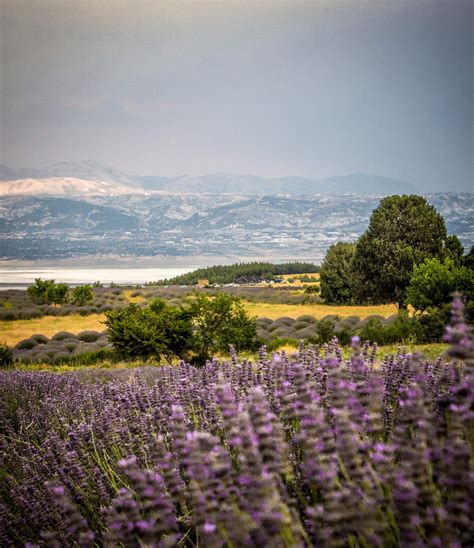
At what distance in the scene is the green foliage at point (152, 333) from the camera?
54.2 feet

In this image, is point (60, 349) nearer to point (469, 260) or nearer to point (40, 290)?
point (469, 260)

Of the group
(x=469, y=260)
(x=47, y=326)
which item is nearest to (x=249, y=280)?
(x=47, y=326)

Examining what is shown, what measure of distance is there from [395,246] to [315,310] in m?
8.49

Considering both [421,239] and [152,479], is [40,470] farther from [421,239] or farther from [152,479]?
[421,239]

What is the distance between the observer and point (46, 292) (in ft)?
132

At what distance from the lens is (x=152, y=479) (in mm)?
1876

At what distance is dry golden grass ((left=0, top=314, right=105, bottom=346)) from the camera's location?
29016mm

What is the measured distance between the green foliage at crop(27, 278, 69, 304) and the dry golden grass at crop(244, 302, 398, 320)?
1407 centimetres

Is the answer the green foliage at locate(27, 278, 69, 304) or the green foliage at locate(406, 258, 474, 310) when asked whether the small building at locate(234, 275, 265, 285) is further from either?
the green foliage at locate(406, 258, 474, 310)

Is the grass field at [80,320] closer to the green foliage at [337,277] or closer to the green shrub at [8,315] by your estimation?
the green shrub at [8,315]

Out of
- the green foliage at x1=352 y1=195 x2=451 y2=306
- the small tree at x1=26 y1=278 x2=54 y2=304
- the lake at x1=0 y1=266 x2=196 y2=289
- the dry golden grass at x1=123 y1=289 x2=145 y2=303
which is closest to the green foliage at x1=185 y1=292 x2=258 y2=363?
the green foliage at x1=352 y1=195 x2=451 y2=306

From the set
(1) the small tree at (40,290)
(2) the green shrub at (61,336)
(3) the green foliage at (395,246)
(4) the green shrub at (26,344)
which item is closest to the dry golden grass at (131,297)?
(1) the small tree at (40,290)

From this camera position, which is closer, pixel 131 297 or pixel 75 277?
pixel 131 297

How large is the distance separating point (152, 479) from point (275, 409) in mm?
1505
